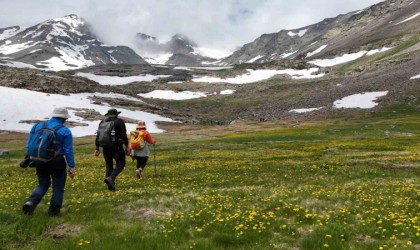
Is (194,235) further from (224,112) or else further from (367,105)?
(224,112)

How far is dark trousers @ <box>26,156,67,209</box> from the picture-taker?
39.1ft

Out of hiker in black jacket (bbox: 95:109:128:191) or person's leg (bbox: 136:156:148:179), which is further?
person's leg (bbox: 136:156:148:179)

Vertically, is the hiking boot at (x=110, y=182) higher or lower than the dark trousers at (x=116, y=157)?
lower

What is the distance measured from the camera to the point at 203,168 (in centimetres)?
2705

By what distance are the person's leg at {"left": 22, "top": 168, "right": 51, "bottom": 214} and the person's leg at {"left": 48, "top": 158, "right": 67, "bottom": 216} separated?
9.4 inches

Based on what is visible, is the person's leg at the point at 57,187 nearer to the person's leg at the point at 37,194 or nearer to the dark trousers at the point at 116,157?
the person's leg at the point at 37,194

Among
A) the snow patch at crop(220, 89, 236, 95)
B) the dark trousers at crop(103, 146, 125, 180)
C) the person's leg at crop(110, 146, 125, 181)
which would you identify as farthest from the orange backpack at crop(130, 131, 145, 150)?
the snow patch at crop(220, 89, 236, 95)

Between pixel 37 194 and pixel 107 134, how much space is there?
17.3ft

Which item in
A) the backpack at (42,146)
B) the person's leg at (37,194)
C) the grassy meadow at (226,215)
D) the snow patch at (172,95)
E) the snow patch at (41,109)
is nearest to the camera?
the grassy meadow at (226,215)

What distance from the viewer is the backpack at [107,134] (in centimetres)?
1680

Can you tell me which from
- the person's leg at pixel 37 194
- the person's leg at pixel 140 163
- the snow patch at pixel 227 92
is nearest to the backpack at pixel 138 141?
the person's leg at pixel 140 163

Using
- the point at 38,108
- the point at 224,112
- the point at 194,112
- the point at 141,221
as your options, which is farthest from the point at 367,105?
the point at 141,221

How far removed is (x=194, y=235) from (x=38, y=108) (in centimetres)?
9554

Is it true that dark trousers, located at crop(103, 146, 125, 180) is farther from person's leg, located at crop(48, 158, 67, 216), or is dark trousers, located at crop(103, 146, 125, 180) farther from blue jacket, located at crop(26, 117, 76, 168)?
blue jacket, located at crop(26, 117, 76, 168)
